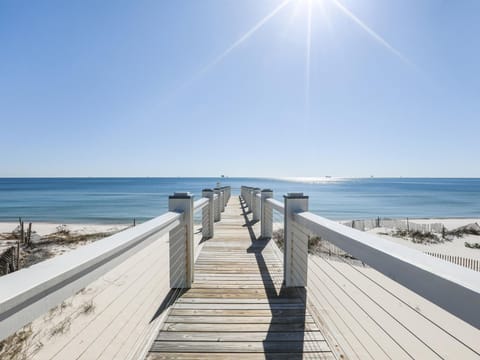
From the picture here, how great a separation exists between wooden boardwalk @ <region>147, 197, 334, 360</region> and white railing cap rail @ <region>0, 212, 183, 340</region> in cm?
118

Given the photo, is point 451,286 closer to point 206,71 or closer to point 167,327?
point 167,327

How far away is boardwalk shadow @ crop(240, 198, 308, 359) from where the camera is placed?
1955 millimetres

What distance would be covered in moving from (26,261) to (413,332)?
10973mm

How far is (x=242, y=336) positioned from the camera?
2084 millimetres

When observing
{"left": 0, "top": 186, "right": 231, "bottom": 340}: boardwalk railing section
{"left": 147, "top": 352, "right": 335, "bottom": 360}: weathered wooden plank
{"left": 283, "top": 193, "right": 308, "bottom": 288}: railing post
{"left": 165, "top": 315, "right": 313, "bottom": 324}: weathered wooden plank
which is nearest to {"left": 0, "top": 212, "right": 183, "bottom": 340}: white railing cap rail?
{"left": 0, "top": 186, "right": 231, "bottom": 340}: boardwalk railing section

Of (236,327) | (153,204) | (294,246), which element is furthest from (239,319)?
(153,204)

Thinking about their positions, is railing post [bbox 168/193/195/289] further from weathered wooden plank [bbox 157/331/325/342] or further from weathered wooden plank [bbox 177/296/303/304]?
weathered wooden plank [bbox 157/331/325/342]

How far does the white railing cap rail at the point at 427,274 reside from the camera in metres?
0.77

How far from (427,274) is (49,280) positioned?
1.40 meters

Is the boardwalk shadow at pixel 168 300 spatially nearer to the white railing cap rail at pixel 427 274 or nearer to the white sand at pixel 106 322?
the white sand at pixel 106 322

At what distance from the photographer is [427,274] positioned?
92cm

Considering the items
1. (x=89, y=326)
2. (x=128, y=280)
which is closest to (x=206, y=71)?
(x=128, y=280)

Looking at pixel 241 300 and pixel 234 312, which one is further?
pixel 241 300

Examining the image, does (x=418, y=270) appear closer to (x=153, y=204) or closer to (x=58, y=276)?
(x=58, y=276)
